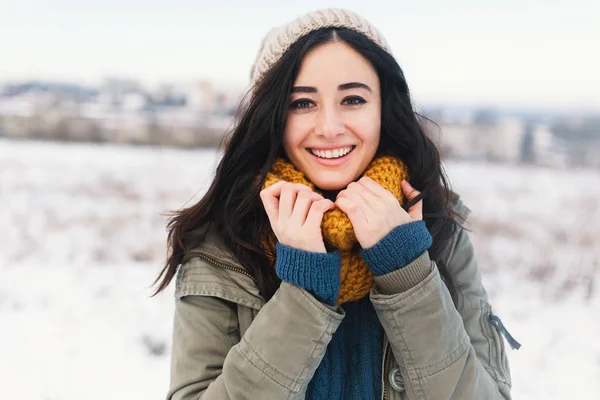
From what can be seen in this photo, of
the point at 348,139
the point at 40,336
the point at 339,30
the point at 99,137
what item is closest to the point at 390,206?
the point at 348,139

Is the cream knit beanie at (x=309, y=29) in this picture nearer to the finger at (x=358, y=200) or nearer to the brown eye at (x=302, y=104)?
the brown eye at (x=302, y=104)

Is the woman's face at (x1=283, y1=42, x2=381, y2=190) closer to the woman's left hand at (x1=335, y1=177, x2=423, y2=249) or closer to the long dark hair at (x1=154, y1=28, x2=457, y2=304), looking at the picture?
the long dark hair at (x1=154, y1=28, x2=457, y2=304)

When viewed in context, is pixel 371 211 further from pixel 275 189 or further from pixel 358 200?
pixel 275 189

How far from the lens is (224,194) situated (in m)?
1.61

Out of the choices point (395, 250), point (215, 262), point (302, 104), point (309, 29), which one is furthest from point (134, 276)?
point (395, 250)

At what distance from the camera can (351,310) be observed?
1556 millimetres

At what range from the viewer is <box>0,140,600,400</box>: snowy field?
273cm

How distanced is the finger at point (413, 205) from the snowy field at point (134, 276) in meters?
0.73

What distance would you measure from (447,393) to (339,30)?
1.05 m

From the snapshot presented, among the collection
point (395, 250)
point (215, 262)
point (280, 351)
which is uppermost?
point (395, 250)

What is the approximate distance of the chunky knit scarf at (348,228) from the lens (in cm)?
133

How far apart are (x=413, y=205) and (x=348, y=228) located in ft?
0.85

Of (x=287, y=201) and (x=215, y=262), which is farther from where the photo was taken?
(x=215, y=262)

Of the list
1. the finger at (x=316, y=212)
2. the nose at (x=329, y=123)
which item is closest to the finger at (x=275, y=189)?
the finger at (x=316, y=212)
